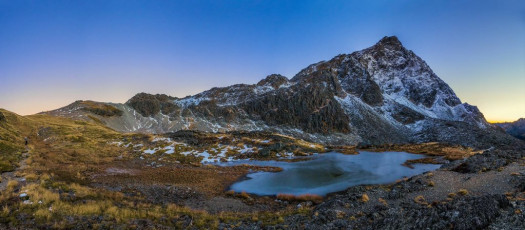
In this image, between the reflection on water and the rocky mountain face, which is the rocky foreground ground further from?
the rocky mountain face

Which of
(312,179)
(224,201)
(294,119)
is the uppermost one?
(294,119)

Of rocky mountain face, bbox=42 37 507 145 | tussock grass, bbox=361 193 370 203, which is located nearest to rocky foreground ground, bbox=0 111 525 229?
tussock grass, bbox=361 193 370 203

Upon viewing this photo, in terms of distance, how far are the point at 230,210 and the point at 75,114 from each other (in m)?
150

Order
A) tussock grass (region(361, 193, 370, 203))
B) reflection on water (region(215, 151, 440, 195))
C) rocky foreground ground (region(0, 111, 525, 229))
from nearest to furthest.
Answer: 1. rocky foreground ground (region(0, 111, 525, 229))
2. tussock grass (region(361, 193, 370, 203))
3. reflection on water (region(215, 151, 440, 195))

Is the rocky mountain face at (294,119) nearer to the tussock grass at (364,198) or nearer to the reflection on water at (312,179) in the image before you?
the reflection on water at (312,179)

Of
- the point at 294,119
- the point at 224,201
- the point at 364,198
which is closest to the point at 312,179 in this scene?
the point at 224,201

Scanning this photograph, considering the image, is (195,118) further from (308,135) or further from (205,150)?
(205,150)

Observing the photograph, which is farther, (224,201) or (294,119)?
(294,119)

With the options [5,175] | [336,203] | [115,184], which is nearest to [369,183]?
[336,203]

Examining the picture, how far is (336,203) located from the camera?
67.9ft

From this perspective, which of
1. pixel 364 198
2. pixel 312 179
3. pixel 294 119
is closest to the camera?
pixel 364 198

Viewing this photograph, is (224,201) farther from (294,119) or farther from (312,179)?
(294,119)

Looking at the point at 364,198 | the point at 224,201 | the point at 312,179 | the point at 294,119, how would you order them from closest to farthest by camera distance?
the point at 364,198 < the point at 224,201 < the point at 312,179 < the point at 294,119

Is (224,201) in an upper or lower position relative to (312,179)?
upper
